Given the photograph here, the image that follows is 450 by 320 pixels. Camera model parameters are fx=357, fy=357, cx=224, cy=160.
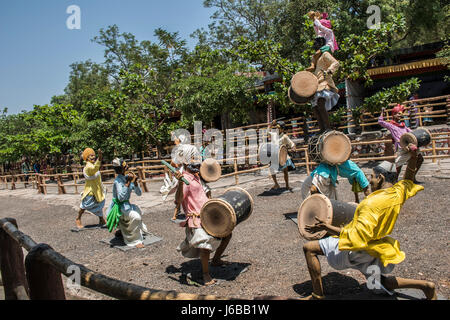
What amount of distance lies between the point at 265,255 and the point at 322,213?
6.00 ft

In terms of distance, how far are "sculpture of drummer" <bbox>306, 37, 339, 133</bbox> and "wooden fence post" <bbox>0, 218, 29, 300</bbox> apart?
14.9 feet

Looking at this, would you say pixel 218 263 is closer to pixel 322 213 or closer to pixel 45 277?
pixel 322 213

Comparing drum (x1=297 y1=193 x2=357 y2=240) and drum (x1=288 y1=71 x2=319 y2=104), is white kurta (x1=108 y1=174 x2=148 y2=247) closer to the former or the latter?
drum (x1=288 y1=71 x2=319 y2=104)

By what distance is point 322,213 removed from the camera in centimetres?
353

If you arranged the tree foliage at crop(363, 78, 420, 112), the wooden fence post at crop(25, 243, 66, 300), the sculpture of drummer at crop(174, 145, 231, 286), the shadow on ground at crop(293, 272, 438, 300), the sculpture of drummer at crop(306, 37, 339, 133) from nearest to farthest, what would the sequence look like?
1. the wooden fence post at crop(25, 243, 66, 300)
2. the shadow on ground at crop(293, 272, 438, 300)
3. the sculpture of drummer at crop(174, 145, 231, 286)
4. the sculpture of drummer at crop(306, 37, 339, 133)
5. the tree foliage at crop(363, 78, 420, 112)

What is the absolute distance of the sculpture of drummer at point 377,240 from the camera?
2.94 meters

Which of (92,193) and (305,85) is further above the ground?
(305,85)

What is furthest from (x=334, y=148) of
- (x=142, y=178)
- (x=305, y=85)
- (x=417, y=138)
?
(x=142, y=178)

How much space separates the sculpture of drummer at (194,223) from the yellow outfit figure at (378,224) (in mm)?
1788

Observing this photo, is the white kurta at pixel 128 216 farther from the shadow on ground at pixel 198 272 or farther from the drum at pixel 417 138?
the drum at pixel 417 138

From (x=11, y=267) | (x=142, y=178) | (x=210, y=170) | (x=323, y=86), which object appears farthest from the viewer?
(x=142, y=178)

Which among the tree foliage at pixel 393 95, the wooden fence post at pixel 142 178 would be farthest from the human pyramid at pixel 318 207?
the tree foliage at pixel 393 95

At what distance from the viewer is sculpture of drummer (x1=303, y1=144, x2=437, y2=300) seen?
2.94 metres

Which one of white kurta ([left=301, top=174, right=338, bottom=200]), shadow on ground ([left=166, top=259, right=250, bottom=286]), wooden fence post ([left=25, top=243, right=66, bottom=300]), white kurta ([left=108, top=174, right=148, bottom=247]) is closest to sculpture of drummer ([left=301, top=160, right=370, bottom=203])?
white kurta ([left=301, top=174, right=338, bottom=200])
